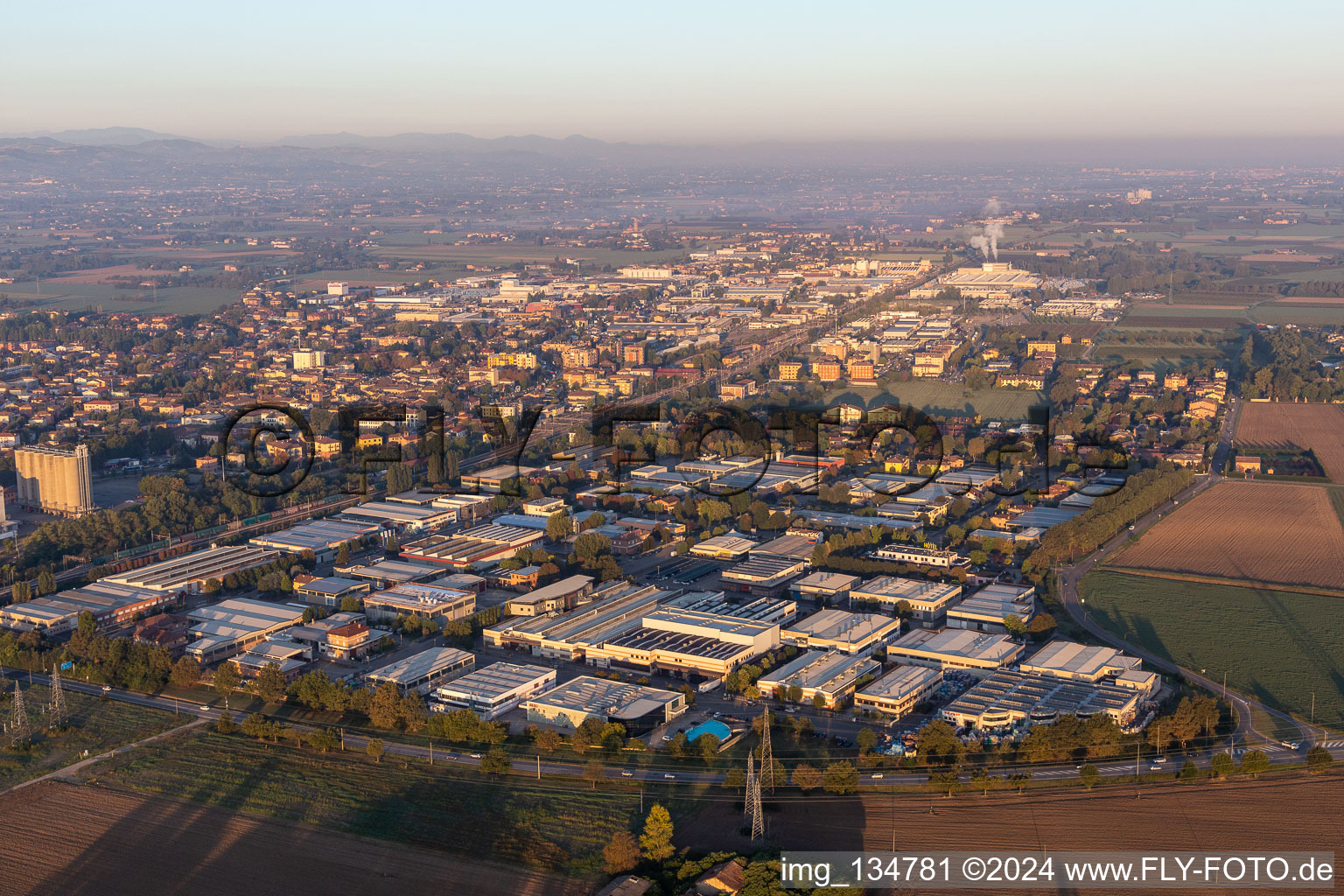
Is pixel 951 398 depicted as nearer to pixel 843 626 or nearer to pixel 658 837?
pixel 843 626

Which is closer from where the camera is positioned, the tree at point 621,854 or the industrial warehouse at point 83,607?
the tree at point 621,854

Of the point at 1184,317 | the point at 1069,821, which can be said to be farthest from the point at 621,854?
the point at 1184,317

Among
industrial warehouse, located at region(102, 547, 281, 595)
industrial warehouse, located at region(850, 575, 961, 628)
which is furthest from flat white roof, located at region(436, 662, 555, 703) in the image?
industrial warehouse, located at region(102, 547, 281, 595)

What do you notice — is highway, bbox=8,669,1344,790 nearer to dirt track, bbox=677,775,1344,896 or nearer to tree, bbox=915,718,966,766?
tree, bbox=915,718,966,766

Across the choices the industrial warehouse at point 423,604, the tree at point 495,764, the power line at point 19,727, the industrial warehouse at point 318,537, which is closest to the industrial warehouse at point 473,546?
the industrial warehouse at point 318,537

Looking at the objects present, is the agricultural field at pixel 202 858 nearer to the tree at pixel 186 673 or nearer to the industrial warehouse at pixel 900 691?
the tree at pixel 186 673
